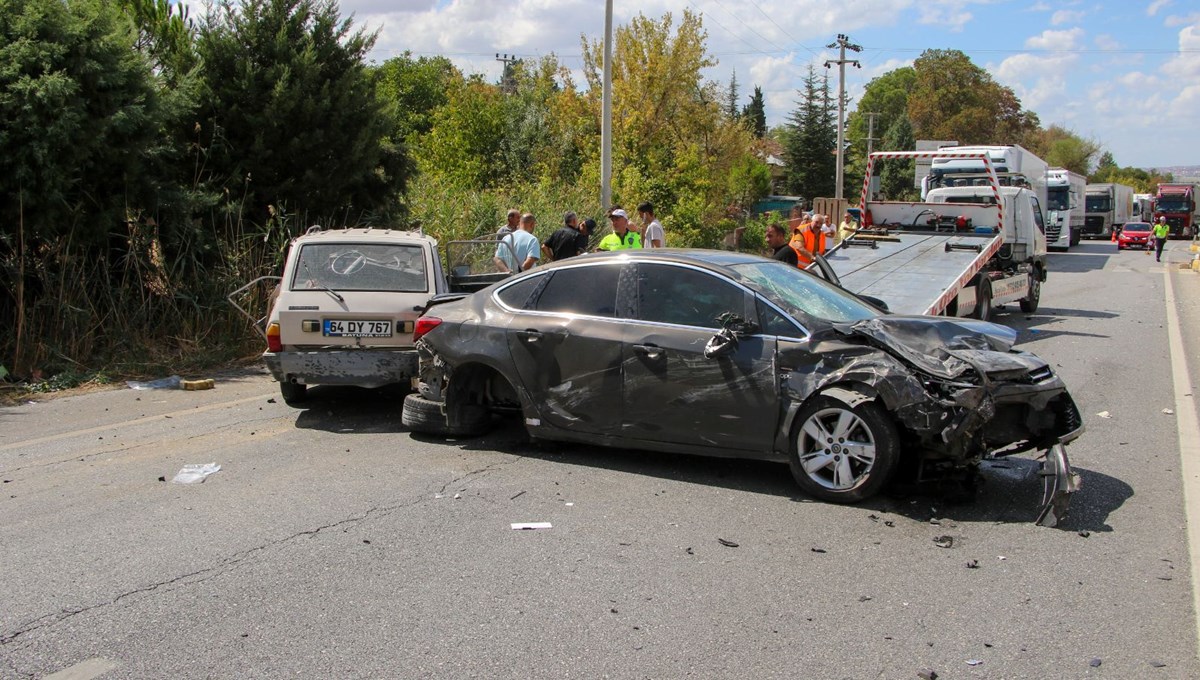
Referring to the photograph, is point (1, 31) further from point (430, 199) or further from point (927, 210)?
point (927, 210)

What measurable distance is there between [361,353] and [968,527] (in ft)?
15.7

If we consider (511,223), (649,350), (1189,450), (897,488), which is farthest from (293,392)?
(1189,450)

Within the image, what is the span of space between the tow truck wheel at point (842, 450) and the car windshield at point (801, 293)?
69cm

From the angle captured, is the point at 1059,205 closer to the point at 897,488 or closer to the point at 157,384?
the point at 157,384

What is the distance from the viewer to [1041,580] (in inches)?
179

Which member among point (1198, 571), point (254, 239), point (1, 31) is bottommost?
point (1198, 571)

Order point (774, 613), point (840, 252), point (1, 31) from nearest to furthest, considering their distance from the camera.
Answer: point (774, 613) → point (1, 31) → point (840, 252)

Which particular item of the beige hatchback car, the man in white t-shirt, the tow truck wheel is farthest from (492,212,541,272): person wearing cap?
the tow truck wheel

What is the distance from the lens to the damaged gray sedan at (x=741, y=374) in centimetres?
548

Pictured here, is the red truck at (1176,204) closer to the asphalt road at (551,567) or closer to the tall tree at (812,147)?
the tall tree at (812,147)

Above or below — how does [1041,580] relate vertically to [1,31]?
below

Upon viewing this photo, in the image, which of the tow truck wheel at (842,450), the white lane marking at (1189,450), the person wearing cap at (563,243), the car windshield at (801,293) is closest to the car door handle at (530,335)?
the car windshield at (801,293)

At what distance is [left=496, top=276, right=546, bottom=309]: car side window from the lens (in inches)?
277

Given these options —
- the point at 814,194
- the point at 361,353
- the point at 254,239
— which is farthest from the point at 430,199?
the point at 814,194
